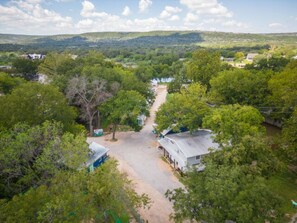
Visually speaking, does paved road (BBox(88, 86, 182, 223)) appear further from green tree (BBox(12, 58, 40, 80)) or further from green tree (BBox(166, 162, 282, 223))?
green tree (BBox(12, 58, 40, 80))

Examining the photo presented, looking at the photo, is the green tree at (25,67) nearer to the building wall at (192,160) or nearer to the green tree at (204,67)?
the green tree at (204,67)

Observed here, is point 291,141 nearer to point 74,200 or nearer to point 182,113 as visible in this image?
point 182,113

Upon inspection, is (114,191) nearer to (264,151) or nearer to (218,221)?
(218,221)

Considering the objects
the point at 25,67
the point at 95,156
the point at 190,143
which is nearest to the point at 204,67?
the point at 190,143

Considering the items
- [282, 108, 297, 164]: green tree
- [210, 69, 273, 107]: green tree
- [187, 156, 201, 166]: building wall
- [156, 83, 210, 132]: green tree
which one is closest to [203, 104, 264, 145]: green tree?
[156, 83, 210, 132]: green tree

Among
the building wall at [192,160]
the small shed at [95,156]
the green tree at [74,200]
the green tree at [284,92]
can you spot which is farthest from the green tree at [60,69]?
the green tree at [284,92]

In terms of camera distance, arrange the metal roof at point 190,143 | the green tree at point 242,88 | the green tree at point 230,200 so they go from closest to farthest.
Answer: the green tree at point 230,200, the metal roof at point 190,143, the green tree at point 242,88
